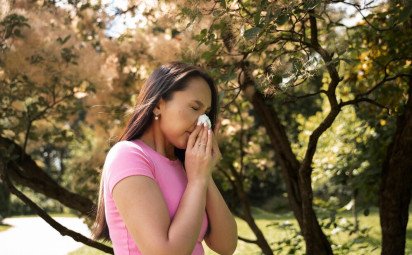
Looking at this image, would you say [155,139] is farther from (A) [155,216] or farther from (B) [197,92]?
(A) [155,216]

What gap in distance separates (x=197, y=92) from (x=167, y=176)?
0.22 m

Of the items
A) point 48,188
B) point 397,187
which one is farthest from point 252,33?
point 48,188

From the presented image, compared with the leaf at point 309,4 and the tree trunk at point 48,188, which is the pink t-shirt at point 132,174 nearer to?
the leaf at point 309,4

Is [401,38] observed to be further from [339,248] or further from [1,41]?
[1,41]

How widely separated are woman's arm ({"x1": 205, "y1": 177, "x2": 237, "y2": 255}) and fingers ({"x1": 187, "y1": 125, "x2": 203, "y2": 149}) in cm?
12

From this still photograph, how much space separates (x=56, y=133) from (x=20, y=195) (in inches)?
90.1

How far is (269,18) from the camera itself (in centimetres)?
193

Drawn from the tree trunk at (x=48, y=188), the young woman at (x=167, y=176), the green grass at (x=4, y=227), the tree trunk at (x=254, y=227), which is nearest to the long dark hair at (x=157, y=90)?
the young woman at (x=167, y=176)

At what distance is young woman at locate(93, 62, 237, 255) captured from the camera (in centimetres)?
128

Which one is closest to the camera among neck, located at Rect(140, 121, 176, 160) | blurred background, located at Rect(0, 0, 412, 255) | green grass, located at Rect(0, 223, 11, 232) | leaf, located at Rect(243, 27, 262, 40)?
neck, located at Rect(140, 121, 176, 160)

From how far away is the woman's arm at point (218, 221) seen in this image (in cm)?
153

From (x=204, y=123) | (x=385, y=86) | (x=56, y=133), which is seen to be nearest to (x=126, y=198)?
(x=204, y=123)

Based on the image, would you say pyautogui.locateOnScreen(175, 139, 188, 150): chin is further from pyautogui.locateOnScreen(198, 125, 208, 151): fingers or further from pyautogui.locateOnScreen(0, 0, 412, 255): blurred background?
pyautogui.locateOnScreen(0, 0, 412, 255): blurred background

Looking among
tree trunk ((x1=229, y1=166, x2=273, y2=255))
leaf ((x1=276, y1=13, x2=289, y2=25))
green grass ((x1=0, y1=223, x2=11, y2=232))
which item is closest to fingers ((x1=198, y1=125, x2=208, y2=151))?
leaf ((x1=276, y1=13, x2=289, y2=25))
